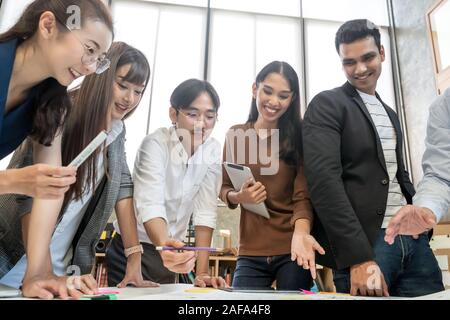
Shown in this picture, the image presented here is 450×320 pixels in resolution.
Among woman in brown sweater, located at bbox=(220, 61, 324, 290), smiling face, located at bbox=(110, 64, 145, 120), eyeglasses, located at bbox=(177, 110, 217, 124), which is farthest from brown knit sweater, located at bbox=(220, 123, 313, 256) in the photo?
smiling face, located at bbox=(110, 64, 145, 120)

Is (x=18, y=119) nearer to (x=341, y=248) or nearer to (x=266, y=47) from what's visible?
(x=341, y=248)

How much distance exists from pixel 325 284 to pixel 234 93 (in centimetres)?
55

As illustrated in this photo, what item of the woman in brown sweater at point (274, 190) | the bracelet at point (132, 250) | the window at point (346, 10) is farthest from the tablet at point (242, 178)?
the window at point (346, 10)

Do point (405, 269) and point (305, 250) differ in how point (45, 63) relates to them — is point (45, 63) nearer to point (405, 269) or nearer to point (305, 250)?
point (305, 250)

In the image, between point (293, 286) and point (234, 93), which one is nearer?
point (293, 286)

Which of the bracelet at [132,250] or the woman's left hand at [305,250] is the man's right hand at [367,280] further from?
the bracelet at [132,250]

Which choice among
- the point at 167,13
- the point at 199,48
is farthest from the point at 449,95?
the point at 167,13

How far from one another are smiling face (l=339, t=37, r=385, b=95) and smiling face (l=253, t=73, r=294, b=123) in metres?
0.12

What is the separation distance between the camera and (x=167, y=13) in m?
1.30

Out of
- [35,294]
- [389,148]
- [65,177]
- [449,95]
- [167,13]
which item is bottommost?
[35,294]

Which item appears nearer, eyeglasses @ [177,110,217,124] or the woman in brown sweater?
the woman in brown sweater

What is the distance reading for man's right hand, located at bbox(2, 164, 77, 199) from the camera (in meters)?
0.42

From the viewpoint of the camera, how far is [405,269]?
545 millimetres

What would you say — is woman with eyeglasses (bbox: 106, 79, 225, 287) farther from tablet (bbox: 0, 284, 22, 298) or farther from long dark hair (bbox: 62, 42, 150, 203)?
tablet (bbox: 0, 284, 22, 298)
